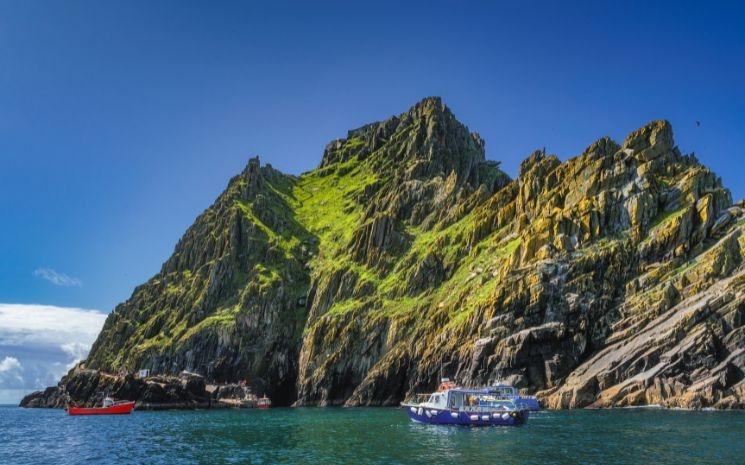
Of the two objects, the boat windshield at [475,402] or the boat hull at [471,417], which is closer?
the boat hull at [471,417]

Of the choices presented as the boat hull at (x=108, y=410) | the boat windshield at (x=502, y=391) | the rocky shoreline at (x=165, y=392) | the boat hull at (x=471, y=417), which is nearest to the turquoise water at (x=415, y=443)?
the boat hull at (x=471, y=417)

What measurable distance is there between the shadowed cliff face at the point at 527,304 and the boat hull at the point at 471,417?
29593mm

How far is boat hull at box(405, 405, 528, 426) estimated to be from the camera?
78.0 metres

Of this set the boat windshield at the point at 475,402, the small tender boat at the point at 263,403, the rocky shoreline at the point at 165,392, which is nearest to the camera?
the boat windshield at the point at 475,402

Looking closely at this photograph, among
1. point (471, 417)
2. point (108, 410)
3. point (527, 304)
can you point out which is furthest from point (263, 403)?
point (471, 417)

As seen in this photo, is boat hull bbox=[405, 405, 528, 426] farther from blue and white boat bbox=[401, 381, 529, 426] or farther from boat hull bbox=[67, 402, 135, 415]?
boat hull bbox=[67, 402, 135, 415]

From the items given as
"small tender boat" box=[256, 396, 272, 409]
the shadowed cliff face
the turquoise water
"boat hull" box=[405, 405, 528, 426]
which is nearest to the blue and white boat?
"boat hull" box=[405, 405, 528, 426]

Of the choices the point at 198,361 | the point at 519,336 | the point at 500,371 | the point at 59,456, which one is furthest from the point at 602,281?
the point at 198,361

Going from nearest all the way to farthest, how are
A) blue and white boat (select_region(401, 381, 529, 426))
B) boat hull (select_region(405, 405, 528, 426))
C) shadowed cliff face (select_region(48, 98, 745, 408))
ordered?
boat hull (select_region(405, 405, 528, 426))
blue and white boat (select_region(401, 381, 529, 426))
shadowed cliff face (select_region(48, 98, 745, 408))

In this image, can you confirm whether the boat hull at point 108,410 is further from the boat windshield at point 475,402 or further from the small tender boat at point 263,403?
the boat windshield at point 475,402

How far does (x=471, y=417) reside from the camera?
265 ft

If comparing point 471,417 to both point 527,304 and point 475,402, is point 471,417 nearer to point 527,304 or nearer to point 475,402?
point 475,402

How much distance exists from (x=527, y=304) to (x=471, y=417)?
46930mm

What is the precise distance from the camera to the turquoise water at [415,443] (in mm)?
49406
